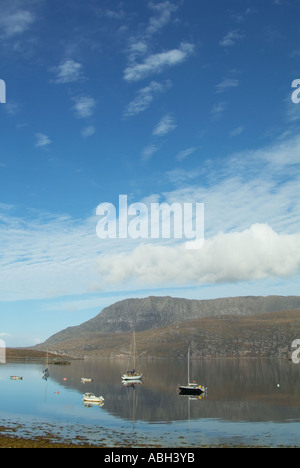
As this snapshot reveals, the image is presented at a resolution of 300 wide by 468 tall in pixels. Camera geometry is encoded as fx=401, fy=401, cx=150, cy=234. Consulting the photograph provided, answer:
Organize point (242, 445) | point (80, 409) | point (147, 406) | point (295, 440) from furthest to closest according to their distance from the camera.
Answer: point (147, 406) → point (80, 409) → point (295, 440) → point (242, 445)

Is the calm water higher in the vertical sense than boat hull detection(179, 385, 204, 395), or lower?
higher

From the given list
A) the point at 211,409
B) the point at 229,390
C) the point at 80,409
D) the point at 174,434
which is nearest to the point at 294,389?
the point at 229,390

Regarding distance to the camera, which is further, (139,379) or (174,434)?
(139,379)

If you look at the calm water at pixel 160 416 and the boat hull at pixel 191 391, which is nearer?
the calm water at pixel 160 416

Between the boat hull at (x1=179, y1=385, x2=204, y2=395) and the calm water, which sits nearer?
the calm water

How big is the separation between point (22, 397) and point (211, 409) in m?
56.5

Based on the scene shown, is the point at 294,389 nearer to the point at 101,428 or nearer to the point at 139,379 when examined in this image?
the point at 139,379

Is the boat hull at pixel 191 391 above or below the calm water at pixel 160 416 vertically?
below

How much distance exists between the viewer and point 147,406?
348 feet

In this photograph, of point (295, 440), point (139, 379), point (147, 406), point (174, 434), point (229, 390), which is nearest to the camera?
point (295, 440)

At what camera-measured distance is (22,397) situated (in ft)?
390

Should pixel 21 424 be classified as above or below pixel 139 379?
above

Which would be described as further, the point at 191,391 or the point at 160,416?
the point at 191,391

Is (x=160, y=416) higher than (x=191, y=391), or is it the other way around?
(x=160, y=416)
